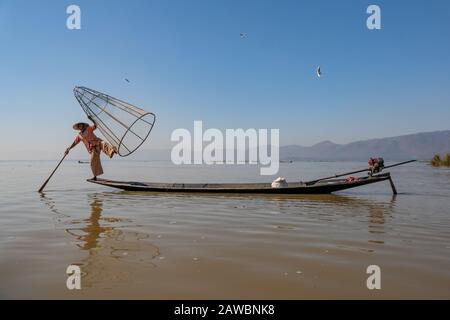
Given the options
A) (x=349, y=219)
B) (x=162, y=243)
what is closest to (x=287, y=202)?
(x=349, y=219)

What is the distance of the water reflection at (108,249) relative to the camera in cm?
490

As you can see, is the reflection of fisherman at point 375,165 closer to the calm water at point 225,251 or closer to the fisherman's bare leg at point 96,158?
the calm water at point 225,251

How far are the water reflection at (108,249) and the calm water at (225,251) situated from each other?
0.02 m

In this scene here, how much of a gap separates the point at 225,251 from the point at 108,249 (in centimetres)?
217

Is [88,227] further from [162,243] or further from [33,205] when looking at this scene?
[33,205]

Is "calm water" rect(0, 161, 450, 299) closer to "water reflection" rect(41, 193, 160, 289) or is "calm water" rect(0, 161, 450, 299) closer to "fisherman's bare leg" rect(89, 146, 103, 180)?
"water reflection" rect(41, 193, 160, 289)

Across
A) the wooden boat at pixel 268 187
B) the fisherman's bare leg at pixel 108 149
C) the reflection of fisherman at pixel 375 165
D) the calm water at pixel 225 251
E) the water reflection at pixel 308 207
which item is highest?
the fisherman's bare leg at pixel 108 149

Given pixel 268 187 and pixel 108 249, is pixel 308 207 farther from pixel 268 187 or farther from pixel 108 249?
pixel 108 249

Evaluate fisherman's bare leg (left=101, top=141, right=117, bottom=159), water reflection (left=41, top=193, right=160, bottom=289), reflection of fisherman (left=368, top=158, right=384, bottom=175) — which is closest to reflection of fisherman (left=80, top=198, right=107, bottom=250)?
water reflection (left=41, top=193, right=160, bottom=289)

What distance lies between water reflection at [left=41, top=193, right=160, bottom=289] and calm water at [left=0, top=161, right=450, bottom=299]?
0.06ft

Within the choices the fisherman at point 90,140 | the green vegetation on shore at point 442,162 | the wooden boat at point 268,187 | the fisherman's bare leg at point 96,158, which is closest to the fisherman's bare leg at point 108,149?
the fisherman at point 90,140

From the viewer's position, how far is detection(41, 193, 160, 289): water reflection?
4898 millimetres

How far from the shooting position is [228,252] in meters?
6.13

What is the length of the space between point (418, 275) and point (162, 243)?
4420 millimetres
